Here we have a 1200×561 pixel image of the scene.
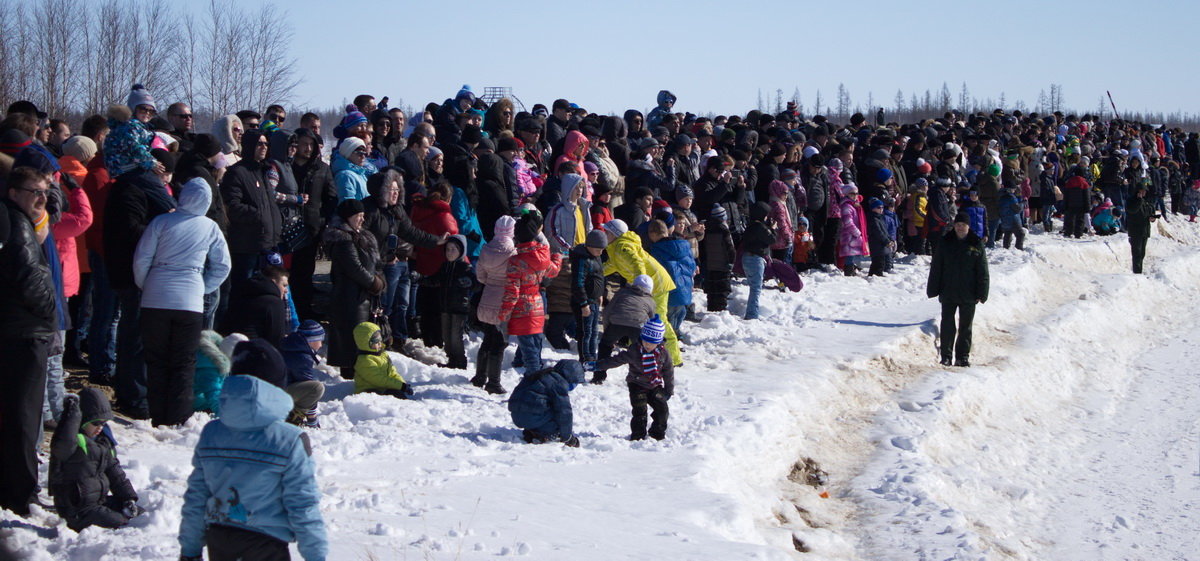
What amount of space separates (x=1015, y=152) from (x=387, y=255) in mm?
18500

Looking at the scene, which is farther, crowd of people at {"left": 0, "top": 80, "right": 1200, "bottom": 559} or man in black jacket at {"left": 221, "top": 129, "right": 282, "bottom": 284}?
man in black jacket at {"left": 221, "top": 129, "right": 282, "bottom": 284}

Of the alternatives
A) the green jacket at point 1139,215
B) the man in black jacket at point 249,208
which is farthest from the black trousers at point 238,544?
the green jacket at point 1139,215

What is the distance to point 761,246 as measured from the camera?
1512cm

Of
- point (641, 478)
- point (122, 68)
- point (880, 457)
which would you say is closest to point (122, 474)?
point (641, 478)

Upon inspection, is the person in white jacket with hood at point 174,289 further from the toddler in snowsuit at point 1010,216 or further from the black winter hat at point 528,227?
the toddler in snowsuit at point 1010,216

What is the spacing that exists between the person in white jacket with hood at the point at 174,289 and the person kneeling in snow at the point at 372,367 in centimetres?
191

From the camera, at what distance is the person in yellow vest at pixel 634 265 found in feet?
39.7

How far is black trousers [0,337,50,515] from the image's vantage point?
6.54m

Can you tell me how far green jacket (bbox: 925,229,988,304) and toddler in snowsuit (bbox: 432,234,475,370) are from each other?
20.1 ft

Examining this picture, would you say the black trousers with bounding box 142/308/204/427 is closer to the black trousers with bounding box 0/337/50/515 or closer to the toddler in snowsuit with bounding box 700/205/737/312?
the black trousers with bounding box 0/337/50/515

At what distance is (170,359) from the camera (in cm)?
833

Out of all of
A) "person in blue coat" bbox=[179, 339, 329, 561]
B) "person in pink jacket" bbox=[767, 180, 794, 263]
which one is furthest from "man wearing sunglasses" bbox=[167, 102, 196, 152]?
"person in pink jacket" bbox=[767, 180, 794, 263]

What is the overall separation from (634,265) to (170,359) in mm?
5199

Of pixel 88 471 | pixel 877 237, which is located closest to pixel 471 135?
pixel 88 471
